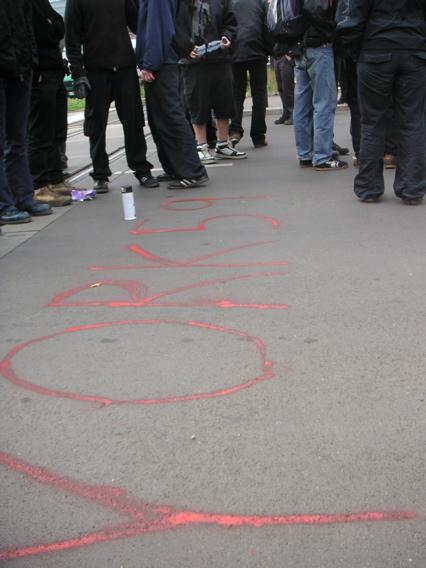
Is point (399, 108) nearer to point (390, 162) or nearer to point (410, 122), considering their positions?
point (410, 122)

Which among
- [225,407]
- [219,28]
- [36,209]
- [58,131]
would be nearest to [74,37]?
[58,131]

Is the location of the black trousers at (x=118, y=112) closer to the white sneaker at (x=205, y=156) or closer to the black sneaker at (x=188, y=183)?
the black sneaker at (x=188, y=183)

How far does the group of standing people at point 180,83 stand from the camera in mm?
5195

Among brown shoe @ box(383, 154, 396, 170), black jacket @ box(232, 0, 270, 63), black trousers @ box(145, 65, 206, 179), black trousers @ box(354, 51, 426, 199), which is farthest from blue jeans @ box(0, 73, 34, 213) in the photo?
black jacket @ box(232, 0, 270, 63)

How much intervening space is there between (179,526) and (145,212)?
4138mm

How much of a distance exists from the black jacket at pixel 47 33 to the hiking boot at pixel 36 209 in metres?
1.23

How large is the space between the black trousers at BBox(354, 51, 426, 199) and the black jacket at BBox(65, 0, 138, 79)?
2.49 meters

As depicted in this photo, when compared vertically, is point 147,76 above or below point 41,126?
above

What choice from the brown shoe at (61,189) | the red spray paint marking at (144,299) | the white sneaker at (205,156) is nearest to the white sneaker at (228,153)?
the white sneaker at (205,156)

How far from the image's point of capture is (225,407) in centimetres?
262

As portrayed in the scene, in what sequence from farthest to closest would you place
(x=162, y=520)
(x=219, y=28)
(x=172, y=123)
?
(x=219, y=28), (x=172, y=123), (x=162, y=520)

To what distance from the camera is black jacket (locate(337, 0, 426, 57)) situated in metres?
5.04

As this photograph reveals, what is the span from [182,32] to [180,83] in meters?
0.49

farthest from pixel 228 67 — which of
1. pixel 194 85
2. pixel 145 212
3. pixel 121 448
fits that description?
pixel 121 448
